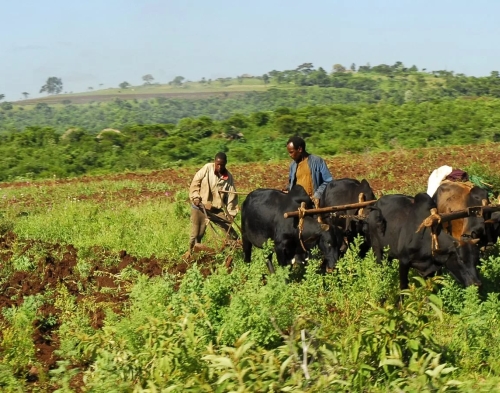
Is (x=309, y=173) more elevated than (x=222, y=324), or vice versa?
(x=309, y=173)

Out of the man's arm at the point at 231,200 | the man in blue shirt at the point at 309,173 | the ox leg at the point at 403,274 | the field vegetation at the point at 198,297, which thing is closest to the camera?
the field vegetation at the point at 198,297

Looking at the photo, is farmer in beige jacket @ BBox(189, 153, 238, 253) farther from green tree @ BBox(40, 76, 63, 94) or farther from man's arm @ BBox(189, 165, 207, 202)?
green tree @ BBox(40, 76, 63, 94)

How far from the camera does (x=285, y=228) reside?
930 cm

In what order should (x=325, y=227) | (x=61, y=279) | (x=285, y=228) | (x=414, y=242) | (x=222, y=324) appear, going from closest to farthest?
(x=222, y=324) → (x=414, y=242) → (x=325, y=227) → (x=285, y=228) → (x=61, y=279)

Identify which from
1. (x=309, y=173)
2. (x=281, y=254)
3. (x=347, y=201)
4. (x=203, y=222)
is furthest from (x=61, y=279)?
(x=347, y=201)

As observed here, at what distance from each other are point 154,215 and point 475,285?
797 centimetres

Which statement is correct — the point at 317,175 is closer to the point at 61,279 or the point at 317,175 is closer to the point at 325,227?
the point at 325,227

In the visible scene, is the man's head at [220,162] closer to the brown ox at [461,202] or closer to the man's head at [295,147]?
the man's head at [295,147]

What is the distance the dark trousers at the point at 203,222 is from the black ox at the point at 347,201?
1.32 metres

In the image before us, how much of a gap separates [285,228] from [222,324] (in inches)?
127

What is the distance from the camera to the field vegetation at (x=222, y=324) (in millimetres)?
4945

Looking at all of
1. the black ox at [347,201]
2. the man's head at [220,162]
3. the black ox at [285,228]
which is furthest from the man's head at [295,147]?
the man's head at [220,162]

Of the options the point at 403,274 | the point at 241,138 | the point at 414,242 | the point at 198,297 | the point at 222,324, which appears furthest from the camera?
the point at 241,138

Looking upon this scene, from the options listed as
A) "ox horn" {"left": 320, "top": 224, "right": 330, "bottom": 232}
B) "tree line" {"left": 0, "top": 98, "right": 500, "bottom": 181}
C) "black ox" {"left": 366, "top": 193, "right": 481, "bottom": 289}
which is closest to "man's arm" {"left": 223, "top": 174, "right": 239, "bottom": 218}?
"ox horn" {"left": 320, "top": 224, "right": 330, "bottom": 232}
